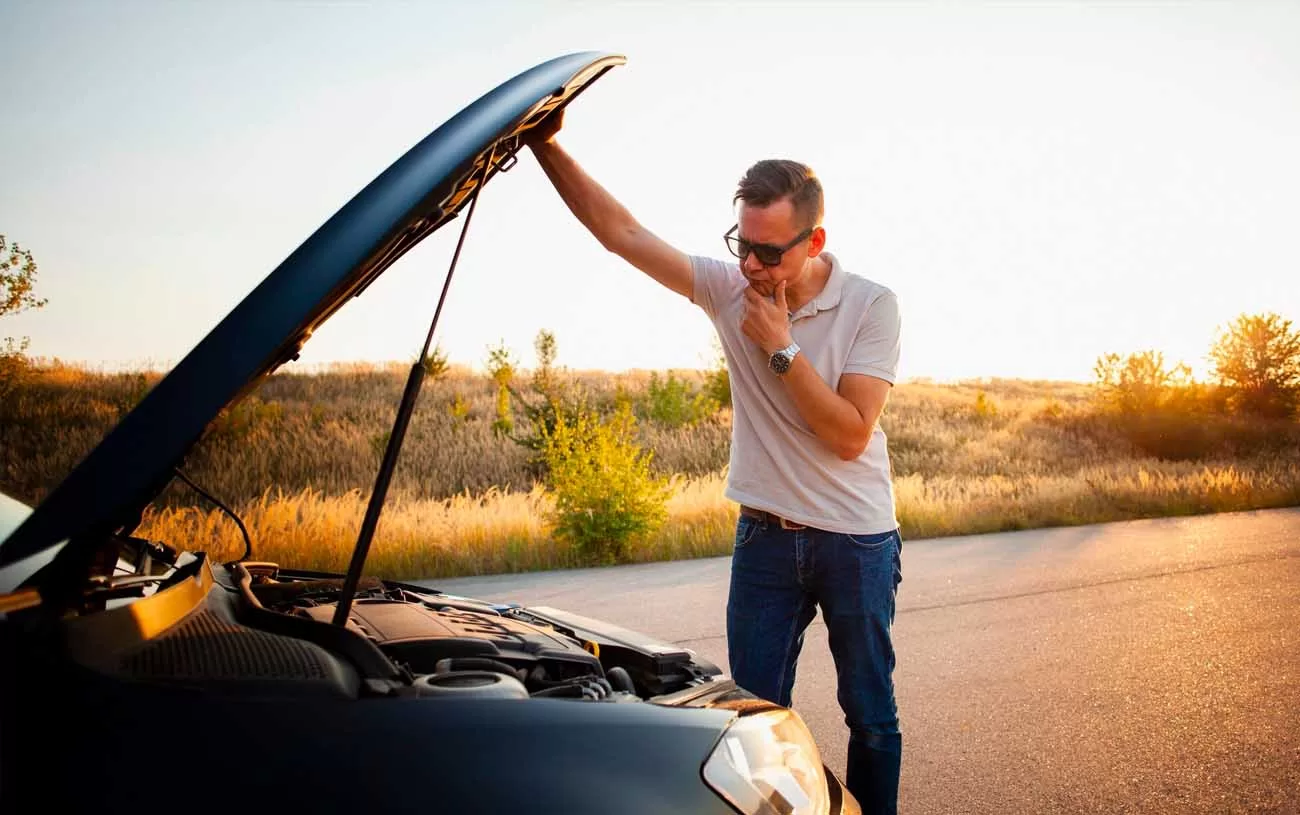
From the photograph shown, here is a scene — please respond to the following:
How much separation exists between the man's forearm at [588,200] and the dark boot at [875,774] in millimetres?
1682

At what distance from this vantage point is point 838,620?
3.15 m

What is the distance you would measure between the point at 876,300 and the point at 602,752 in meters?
1.88

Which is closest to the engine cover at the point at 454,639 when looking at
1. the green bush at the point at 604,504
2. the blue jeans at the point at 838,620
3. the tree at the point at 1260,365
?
the blue jeans at the point at 838,620

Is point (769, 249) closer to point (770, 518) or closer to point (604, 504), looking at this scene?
point (770, 518)

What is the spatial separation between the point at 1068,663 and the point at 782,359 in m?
4.16

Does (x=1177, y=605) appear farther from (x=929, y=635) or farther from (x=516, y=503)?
(x=516, y=503)

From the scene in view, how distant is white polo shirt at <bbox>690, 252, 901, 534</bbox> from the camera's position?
3146 millimetres

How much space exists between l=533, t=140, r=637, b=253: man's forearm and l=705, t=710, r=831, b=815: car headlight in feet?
5.21

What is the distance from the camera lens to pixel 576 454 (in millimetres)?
10688

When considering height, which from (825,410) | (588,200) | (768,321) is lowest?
(825,410)

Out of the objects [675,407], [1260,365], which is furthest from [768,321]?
[1260,365]

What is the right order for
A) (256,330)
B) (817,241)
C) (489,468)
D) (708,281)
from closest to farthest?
(256,330) → (817,241) → (708,281) → (489,468)

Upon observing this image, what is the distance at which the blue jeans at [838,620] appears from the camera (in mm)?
3068

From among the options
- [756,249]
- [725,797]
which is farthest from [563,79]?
[725,797]
